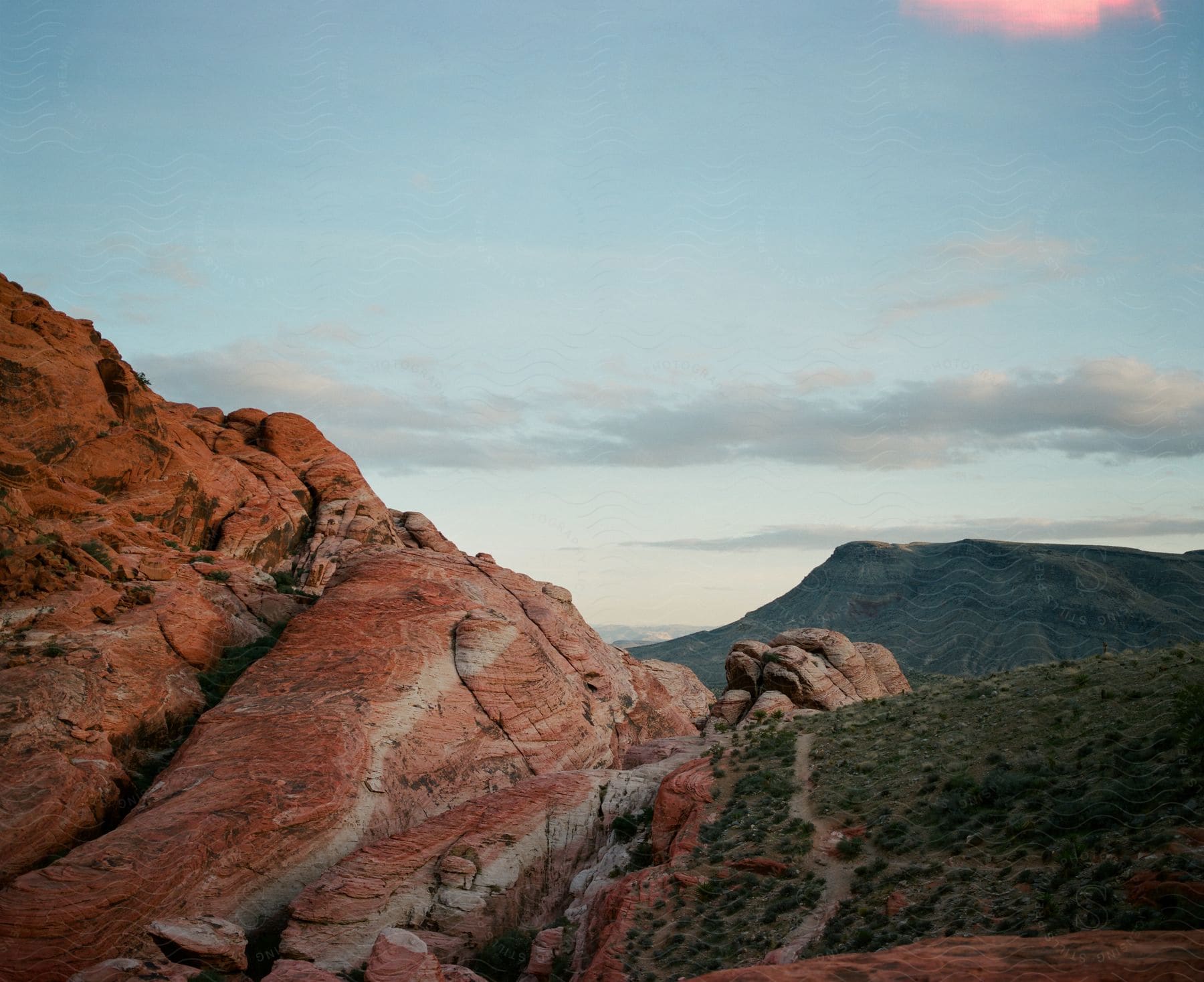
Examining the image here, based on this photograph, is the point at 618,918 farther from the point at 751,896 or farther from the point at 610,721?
the point at 610,721

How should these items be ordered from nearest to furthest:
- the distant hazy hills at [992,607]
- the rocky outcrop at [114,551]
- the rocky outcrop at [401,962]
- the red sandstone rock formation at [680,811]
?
the rocky outcrop at [401,962], the red sandstone rock formation at [680,811], the rocky outcrop at [114,551], the distant hazy hills at [992,607]

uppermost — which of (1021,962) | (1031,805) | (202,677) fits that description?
(202,677)

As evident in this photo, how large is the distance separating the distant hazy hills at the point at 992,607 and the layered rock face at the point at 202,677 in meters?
95.5

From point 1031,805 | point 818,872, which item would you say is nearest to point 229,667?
point 818,872

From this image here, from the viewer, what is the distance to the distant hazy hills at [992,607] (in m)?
120

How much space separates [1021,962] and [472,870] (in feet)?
64.7

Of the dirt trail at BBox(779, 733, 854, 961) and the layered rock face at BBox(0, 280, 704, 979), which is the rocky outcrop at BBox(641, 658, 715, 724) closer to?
the layered rock face at BBox(0, 280, 704, 979)

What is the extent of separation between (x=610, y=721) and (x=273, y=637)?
55.7ft

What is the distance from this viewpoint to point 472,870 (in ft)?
89.5

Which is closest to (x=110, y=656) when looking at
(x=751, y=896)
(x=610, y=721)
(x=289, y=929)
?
(x=289, y=929)

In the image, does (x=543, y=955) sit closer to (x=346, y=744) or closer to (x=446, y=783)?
(x=446, y=783)

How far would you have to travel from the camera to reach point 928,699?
3353 cm

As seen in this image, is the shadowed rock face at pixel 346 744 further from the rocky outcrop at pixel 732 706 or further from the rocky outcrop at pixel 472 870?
the rocky outcrop at pixel 732 706

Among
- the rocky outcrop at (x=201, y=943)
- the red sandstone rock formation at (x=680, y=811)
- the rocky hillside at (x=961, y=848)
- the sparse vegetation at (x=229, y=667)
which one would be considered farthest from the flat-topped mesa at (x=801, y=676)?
the rocky outcrop at (x=201, y=943)
